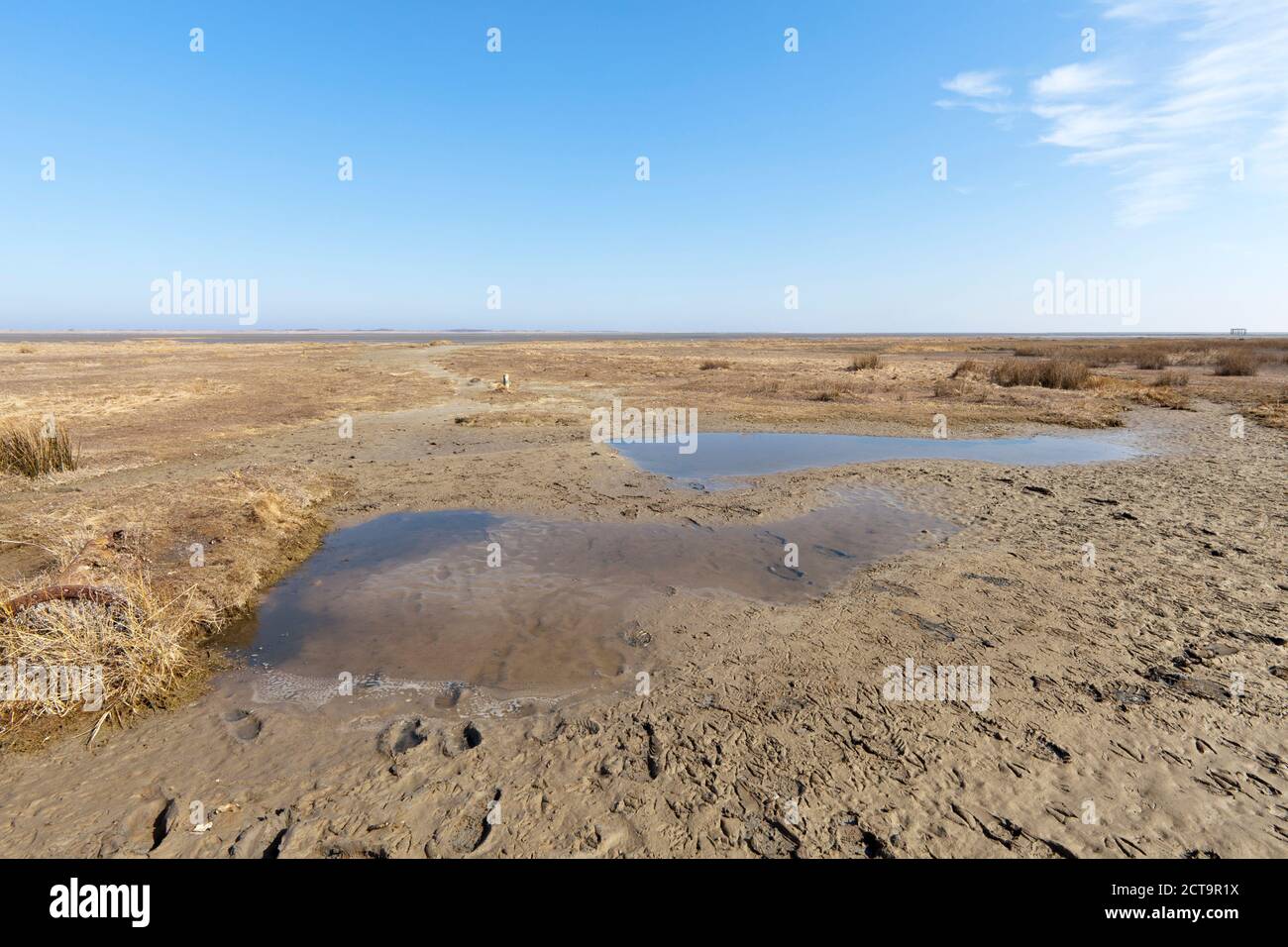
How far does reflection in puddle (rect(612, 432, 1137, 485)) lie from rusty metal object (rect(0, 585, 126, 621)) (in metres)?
9.73

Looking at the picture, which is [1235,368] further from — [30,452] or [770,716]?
[30,452]

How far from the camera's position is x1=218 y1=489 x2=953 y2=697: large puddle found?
579 cm

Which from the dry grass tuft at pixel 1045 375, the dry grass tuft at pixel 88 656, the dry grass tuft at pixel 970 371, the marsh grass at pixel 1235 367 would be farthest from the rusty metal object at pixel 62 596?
the marsh grass at pixel 1235 367

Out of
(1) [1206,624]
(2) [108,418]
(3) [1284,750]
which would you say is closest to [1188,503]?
(1) [1206,624]

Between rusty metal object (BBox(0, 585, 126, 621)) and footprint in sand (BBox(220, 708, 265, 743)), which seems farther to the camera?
rusty metal object (BBox(0, 585, 126, 621))

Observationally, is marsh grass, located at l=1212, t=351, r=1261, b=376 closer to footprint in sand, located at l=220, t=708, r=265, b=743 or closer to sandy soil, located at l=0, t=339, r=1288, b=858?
sandy soil, located at l=0, t=339, r=1288, b=858

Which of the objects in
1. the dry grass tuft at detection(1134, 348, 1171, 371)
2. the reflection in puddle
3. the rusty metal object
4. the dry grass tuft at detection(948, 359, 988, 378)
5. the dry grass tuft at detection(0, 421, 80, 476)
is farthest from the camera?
the dry grass tuft at detection(1134, 348, 1171, 371)

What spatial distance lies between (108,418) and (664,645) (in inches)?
858

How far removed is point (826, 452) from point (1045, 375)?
20.8 metres

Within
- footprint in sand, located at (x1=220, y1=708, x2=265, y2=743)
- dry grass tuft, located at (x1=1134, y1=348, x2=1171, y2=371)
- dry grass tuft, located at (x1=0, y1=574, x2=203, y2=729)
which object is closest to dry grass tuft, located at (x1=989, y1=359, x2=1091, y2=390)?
dry grass tuft, located at (x1=1134, y1=348, x2=1171, y2=371)

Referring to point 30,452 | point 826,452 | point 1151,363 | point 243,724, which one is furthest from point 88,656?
point 1151,363

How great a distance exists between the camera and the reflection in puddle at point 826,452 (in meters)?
14.3

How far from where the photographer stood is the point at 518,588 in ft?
24.8

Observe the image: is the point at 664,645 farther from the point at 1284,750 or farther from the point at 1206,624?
the point at 1206,624
